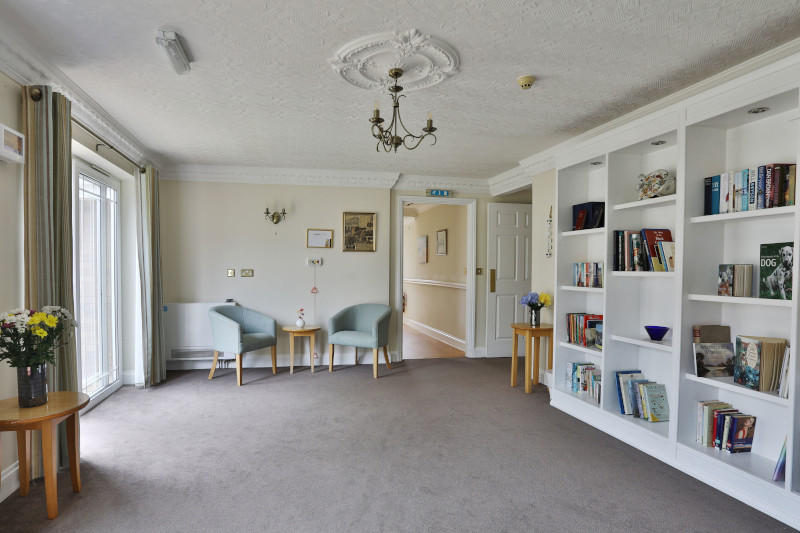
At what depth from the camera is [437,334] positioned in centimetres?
819

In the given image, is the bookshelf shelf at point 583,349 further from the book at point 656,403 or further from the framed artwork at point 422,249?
the framed artwork at point 422,249

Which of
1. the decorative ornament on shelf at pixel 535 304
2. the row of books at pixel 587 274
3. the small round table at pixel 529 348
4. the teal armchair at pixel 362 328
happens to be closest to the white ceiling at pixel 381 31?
the row of books at pixel 587 274

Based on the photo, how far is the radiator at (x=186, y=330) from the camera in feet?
18.3

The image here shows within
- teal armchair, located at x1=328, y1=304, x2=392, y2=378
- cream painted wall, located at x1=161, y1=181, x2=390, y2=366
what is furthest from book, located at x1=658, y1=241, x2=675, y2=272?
cream painted wall, located at x1=161, y1=181, x2=390, y2=366

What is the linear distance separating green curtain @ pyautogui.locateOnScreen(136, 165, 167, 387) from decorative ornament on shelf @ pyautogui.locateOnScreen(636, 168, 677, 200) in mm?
4701

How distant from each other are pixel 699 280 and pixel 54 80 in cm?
435

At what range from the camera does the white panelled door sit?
6.46m

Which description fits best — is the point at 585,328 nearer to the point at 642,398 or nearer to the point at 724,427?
the point at 642,398

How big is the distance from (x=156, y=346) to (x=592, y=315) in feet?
14.8

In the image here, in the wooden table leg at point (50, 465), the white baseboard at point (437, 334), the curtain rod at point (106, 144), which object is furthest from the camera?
the white baseboard at point (437, 334)

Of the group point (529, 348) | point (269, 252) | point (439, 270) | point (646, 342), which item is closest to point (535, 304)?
point (529, 348)

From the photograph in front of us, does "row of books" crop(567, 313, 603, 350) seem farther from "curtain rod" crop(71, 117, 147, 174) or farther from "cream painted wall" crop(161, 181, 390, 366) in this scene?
"curtain rod" crop(71, 117, 147, 174)

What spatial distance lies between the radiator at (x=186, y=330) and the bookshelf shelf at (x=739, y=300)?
502cm

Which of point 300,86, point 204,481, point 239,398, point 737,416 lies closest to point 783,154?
point 737,416
